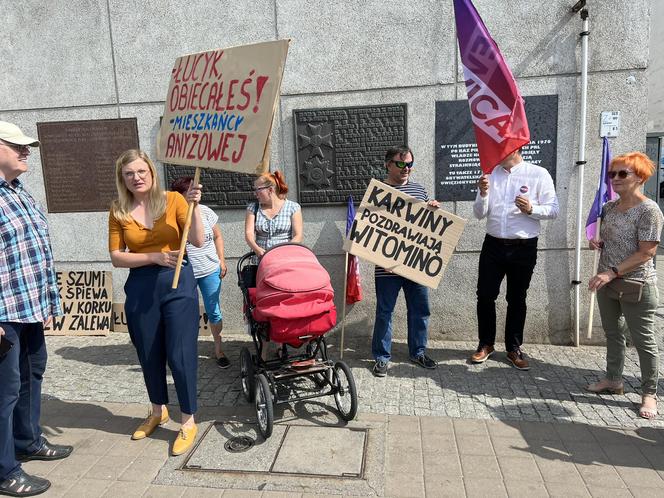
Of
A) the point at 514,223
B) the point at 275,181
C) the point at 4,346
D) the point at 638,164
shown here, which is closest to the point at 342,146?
the point at 275,181

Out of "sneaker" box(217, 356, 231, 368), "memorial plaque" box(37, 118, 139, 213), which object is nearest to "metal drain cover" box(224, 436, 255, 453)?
"sneaker" box(217, 356, 231, 368)

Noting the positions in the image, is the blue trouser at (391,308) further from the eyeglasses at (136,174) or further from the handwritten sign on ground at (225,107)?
the eyeglasses at (136,174)

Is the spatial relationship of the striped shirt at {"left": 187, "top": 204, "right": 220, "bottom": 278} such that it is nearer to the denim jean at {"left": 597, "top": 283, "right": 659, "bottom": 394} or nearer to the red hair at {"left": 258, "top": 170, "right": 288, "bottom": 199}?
the red hair at {"left": 258, "top": 170, "right": 288, "bottom": 199}

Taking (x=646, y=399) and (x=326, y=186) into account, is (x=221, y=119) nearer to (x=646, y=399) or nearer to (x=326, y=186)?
(x=326, y=186)

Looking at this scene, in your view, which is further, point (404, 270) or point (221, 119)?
point (404, 270)

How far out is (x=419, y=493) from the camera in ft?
8.92

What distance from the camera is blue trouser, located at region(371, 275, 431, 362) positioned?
14.3 ft

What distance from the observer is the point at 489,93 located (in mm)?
3678

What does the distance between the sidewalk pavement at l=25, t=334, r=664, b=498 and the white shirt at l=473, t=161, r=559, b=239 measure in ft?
4.36

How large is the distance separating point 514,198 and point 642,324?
140 cm

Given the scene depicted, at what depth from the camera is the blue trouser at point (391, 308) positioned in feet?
14.3

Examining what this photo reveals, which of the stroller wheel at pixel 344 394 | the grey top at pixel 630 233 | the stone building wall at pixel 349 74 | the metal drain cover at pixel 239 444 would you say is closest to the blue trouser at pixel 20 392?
the metal drain cover at pixel 239 444

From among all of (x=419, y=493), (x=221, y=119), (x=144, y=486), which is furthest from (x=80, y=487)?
(x=221, y=119)

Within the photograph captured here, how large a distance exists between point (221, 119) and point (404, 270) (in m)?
2.03
